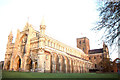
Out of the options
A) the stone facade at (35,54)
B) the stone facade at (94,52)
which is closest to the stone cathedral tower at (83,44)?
the stone facade at (94,52)

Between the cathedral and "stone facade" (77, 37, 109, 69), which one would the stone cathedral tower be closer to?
"stone facade" (77, 37, 109, 69)

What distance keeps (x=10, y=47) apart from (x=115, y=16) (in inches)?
1600

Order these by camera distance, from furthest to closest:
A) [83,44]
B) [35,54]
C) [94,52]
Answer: [83,44]
[94,52]
[35,54]

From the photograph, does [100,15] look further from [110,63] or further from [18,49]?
[110,63]

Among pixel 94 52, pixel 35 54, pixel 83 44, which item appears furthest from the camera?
pixel 83 44

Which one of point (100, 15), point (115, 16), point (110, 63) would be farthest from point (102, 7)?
point (110, 63)

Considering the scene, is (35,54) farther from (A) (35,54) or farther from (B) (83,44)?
(B) (83,44)

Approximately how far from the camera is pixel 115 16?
9.05 m

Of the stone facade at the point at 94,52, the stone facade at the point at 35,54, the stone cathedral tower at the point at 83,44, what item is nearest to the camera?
the stone facade at the point at 35,54

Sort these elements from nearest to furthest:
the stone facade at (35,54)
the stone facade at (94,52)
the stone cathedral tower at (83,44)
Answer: the stone facade at (35,54) → the stone facade at (94,52) → the stone cathedral tower at (83,44)

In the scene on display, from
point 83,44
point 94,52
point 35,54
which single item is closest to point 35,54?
point 35,54

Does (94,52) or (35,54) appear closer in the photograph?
(35,54)

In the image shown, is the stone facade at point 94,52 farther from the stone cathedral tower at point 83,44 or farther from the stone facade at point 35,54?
the stone facade at point 35,54

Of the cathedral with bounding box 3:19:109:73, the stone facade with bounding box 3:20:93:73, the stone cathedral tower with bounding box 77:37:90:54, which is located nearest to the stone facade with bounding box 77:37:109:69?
the stone cathedral tower with bounding box 77:37:90:54
